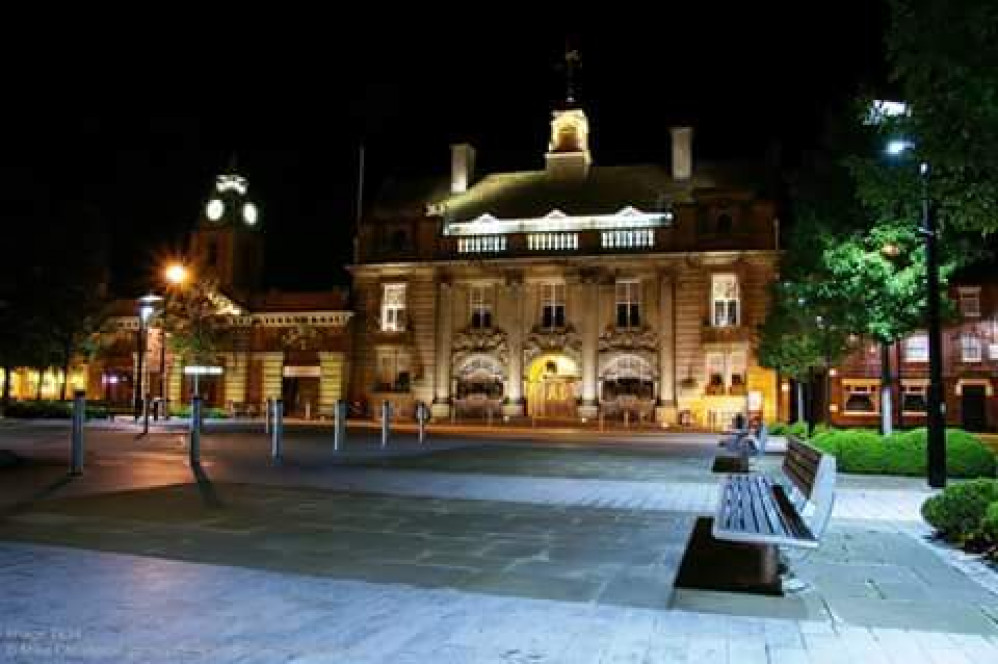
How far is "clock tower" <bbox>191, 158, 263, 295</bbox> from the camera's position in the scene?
5312 centimetres

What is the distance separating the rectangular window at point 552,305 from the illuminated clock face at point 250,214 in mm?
22405

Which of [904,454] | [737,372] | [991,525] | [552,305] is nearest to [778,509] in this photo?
[991,525]

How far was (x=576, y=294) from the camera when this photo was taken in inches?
1741

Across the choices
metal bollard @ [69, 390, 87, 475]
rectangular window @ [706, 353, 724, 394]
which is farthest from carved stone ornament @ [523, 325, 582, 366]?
metal bollard @ [69, 390, 87, 475]

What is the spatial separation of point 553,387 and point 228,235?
24890 millimetres

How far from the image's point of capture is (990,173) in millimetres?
8375

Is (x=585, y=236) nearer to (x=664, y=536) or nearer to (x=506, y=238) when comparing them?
(x=506, y=238)

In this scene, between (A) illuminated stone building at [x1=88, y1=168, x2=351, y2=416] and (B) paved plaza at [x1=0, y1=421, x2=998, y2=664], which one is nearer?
(B) paved plaza at [x1=0, y1=421, x2=998, y2=664]

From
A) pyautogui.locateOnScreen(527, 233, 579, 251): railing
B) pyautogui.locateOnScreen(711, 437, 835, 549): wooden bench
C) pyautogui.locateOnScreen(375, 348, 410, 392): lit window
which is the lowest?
pyautogui.locateOnScreen(711, 437, 835, 549): wooden bench

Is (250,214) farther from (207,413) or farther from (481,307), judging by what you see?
(481,307)

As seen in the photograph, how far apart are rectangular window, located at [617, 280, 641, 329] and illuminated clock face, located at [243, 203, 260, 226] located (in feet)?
86.9

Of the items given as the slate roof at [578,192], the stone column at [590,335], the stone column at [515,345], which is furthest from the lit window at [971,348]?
the stone column at [515,345]

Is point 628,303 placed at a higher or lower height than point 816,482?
higher

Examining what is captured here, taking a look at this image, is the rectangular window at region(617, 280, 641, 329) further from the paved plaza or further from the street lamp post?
the paved plaza
